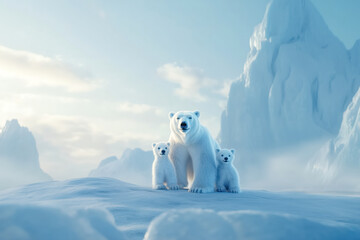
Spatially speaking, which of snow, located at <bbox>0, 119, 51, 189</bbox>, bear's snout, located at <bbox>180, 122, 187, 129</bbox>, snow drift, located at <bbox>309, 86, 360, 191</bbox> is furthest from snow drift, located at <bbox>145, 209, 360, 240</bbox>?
snow, located at <bbox>0, 119, 51, 189</bbox>

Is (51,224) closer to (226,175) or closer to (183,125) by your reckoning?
(183,125)

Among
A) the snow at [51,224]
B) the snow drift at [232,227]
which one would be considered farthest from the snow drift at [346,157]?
the snow at [51,224]

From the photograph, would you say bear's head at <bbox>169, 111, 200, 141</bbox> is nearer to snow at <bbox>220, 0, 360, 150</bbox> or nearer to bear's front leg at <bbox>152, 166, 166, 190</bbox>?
bear's front leg at <bbox>152, 166, 166, 190</bbox>

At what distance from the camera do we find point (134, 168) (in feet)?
111

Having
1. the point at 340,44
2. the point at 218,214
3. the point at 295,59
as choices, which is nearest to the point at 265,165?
the point at 295,59

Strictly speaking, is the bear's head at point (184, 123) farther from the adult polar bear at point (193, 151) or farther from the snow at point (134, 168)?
the snow at point (134, 168)

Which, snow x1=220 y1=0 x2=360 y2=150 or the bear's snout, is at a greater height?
snow x1=220 y1=0 x2=360 y2=150

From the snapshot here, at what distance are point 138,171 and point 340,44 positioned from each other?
22.9 m

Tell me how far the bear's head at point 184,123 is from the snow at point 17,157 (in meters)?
32.4

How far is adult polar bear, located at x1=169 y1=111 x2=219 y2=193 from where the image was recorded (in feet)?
15.8

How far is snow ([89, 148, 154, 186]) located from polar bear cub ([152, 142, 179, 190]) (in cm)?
2783

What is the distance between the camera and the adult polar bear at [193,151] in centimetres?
480

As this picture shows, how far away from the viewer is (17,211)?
137cm

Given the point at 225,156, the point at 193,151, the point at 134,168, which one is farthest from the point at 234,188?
the point at 134,168
